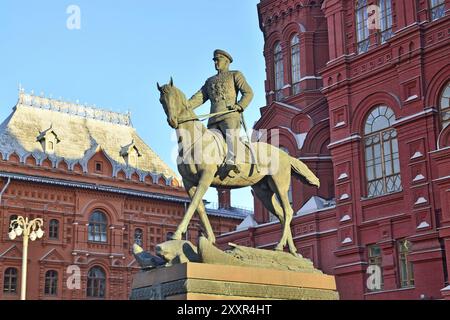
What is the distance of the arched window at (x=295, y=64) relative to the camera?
36375mm

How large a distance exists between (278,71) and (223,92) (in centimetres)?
2605

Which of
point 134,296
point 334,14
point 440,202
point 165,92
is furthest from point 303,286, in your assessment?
point 334,14

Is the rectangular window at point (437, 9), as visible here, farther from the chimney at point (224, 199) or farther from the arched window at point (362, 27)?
the chimney at point (224, 199)

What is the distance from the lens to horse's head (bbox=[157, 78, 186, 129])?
1114cm

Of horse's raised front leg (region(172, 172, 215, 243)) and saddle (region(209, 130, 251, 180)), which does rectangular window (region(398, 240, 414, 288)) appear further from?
horse's raised front leg (region(172, 172, 215, 243))

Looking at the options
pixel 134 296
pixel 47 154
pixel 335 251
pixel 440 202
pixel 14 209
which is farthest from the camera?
pixel 47 154

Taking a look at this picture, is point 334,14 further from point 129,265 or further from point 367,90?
point 129,265

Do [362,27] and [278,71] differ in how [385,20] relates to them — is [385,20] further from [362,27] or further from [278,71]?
[278,71]

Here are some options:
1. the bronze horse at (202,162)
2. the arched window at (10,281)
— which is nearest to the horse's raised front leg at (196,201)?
the bronze horse at (202,162)

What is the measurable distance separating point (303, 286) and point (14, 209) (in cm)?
3224

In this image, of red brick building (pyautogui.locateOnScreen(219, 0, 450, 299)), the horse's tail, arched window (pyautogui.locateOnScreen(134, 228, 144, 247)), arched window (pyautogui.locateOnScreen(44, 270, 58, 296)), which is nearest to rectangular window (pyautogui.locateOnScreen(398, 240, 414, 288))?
red brick building (pyautogui.locateOnScreen(219, 0, 450, 299))

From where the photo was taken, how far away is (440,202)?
25.0m

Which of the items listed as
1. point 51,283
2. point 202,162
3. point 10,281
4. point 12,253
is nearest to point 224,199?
point 51,283

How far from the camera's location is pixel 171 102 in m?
11.2
